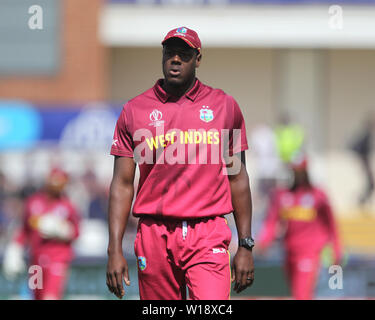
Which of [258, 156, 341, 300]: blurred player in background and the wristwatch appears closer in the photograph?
the wristwatch

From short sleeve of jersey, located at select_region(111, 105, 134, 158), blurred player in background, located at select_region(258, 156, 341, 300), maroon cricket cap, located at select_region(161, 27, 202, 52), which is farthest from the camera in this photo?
blurred player in background, located at select_region(258, 156, 341, 300)

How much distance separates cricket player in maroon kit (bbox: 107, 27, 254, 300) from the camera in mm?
4906

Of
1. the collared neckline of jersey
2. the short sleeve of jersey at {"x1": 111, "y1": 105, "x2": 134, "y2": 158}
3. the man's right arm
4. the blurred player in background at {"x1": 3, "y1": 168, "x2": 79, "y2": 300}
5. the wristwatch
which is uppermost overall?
the collared neckline of jersey

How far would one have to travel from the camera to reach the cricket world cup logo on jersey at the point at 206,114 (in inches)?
195

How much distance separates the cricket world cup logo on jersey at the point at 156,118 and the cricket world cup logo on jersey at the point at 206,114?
0.78 ft

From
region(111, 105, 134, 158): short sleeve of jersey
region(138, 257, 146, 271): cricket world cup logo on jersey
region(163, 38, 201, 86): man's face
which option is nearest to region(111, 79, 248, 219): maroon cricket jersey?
region(111, 105, 134, 158): short sleeve of jersey

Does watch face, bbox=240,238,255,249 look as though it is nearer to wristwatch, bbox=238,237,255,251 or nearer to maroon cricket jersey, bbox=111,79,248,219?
wristwatch, bbox=238,237,255,251

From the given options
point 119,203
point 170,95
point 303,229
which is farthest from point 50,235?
point 170,95

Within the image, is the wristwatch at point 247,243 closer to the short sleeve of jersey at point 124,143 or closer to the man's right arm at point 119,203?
the man's right arm at point 119,203

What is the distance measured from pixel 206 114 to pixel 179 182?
431mm

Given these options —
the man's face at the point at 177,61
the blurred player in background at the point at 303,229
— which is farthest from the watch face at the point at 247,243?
the blurred player in background at the point at 303,229

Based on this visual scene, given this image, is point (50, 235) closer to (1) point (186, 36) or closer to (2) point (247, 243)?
(2) point (247, 243)

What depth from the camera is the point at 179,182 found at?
16.2 feet
